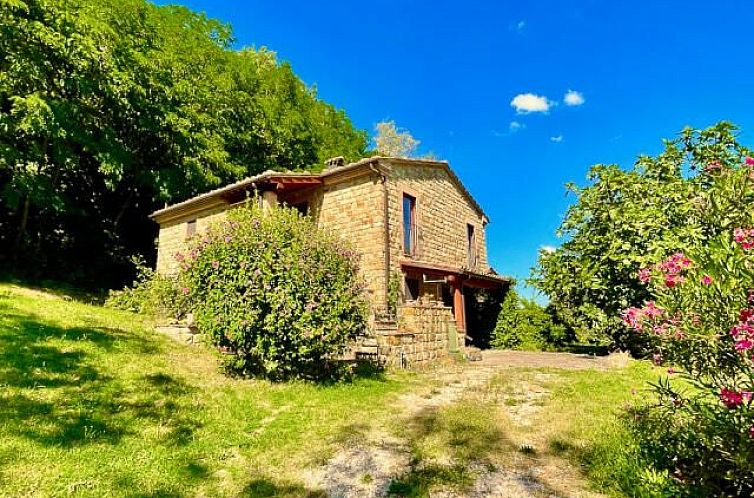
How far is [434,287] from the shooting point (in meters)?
14.9

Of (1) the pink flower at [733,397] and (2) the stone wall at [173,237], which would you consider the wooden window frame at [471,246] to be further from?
(1) the pink flower at [733,397]

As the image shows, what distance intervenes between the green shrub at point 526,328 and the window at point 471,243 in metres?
3.49

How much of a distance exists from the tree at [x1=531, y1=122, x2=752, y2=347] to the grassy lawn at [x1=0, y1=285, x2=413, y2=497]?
4462 mm

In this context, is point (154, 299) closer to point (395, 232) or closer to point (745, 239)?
point (395, 232)

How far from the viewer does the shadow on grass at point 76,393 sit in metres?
4.23

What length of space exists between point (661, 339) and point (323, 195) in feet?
41.1

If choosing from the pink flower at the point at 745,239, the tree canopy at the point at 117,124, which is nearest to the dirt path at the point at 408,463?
the pink flower at the point at 745,239

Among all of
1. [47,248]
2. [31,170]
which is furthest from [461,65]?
[47,248]

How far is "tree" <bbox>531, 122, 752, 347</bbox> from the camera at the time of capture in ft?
19.2

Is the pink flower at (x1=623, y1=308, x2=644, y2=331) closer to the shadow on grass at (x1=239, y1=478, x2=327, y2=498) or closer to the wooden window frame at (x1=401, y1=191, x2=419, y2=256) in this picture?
the shadow on grass at (x1=239, y1=478, x2=327, y2=498)

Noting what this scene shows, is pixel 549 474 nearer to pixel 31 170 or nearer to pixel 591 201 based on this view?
pixel 591 201

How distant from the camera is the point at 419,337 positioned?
10047 mm

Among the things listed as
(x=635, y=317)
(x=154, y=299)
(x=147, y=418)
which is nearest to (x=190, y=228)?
(x=154, y=299)

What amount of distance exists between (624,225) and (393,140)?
26943 millimetres
